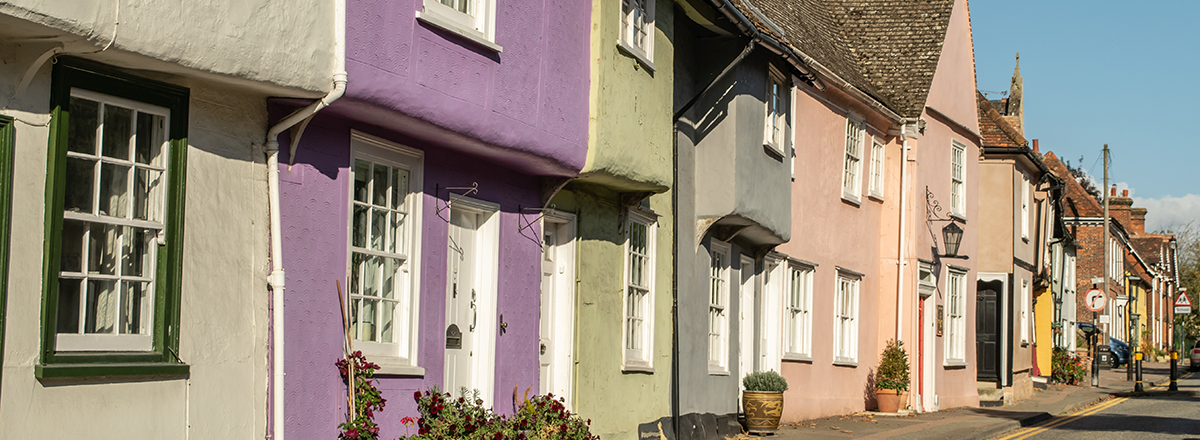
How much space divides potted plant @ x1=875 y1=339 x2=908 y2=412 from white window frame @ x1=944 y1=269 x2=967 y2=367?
11.1ft

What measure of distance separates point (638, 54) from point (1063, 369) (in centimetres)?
2655

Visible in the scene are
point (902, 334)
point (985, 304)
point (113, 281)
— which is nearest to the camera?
point (113, 281)

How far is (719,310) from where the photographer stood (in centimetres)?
1584

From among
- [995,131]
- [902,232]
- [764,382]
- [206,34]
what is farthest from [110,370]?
[995,131]

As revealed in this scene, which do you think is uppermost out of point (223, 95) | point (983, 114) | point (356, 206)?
point (983, 114)

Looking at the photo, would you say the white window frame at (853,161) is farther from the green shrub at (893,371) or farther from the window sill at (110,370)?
the window sill at (110,370)

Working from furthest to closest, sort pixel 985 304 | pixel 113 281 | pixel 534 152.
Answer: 1. pixel 985 304
2. pixel 534 152
3. pixel 113 281

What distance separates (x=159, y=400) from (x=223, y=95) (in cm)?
191

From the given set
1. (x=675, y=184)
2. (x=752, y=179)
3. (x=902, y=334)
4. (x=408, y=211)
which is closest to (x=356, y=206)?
(x=408, y=211)

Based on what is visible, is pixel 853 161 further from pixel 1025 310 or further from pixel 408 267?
pixel 408 267

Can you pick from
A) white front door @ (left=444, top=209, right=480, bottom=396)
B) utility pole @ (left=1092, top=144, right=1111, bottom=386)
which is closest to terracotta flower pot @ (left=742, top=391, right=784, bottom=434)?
white front door @ (left=444, top=209, right=480, bottom=396)

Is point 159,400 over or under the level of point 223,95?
under

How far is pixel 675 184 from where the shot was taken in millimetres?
14172

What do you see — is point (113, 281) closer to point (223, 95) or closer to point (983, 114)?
point (223, 95)
